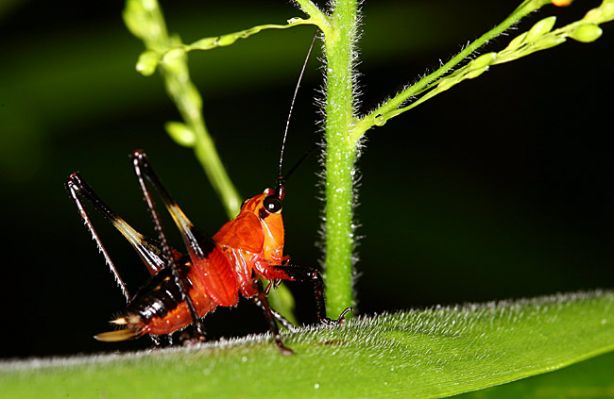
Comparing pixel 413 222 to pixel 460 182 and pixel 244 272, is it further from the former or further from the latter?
pixel 244 272

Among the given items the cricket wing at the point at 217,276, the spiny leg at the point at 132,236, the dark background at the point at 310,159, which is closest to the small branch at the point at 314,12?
the cricket wing at the point at 217,276

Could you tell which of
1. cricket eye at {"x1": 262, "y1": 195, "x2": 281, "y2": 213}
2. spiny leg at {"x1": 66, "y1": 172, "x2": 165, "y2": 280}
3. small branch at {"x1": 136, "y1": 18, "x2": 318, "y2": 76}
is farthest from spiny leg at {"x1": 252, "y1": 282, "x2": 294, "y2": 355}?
small branch at {"x1": 136, "y1": 18, "x2": 318, "y2": 76}

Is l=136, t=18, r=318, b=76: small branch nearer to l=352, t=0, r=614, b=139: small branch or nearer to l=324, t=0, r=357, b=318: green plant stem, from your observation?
l=324, t=0, r=357, b=318: green plant stem

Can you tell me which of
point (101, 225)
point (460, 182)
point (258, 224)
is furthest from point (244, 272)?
point (460, 182)

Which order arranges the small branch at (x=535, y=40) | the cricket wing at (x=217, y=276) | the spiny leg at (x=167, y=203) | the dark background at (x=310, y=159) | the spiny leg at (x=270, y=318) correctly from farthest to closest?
the dark background at (x=310, y=159), the cricket wing at (x=217, y=276), the spiny leg at (x=167, y=203), the small branch at (x=535, y=40), the spiny leg at (x=270, y=318)

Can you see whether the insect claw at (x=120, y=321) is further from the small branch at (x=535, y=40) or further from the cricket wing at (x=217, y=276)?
the small branch at (x=535, y=40)

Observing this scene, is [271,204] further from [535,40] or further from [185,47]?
[535,40]
